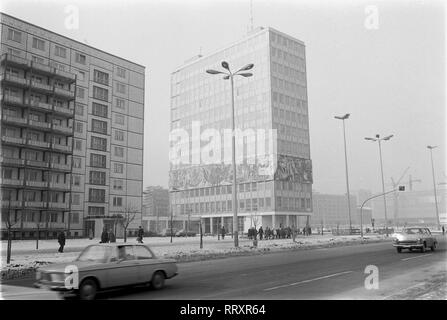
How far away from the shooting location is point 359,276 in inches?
542

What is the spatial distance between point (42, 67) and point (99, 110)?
12013 mm

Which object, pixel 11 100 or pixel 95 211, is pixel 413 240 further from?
pixel 95 211

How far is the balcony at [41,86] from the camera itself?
57.0 meters

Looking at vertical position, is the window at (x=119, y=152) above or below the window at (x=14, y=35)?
below

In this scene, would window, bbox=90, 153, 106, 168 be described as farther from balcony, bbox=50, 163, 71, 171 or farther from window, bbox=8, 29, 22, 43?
window, bbox=8, 29, 22, 43

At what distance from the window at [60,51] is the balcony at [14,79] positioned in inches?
316

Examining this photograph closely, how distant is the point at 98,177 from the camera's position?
6694 centimetres

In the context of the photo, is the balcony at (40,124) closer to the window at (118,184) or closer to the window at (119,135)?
the window at (119,135)

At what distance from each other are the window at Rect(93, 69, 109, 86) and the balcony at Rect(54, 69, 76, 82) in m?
5.38

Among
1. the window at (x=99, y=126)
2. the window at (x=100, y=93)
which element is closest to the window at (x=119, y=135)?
the window at (x=99, y=126)

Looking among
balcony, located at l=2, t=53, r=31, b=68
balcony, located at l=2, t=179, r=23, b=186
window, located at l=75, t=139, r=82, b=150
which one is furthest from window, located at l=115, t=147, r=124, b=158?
balcony, located at l=2, t=53, r=31, b=68
